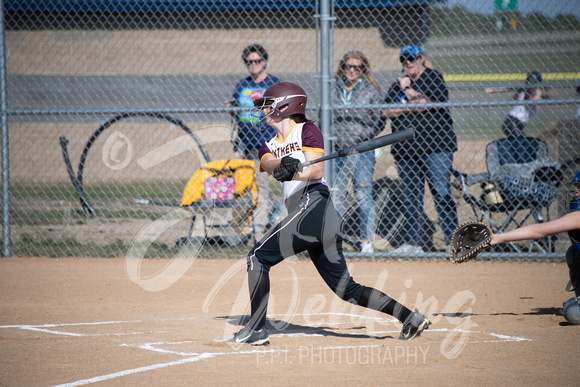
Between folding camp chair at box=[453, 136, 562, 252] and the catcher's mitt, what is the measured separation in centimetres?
269

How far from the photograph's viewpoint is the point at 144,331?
4.29 m

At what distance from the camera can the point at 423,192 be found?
684cm

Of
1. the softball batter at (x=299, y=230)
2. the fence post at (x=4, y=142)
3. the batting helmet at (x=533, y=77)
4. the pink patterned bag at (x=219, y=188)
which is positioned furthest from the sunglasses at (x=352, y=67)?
the fence post at (x=4, y=142)

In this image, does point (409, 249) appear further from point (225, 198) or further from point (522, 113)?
point (522, 113)

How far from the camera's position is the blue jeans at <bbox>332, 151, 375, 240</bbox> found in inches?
272

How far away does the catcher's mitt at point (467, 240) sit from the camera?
4125 millimetres

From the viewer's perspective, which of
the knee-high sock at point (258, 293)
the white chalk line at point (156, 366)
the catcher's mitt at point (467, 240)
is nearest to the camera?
the white chalk line at point (156, 366)

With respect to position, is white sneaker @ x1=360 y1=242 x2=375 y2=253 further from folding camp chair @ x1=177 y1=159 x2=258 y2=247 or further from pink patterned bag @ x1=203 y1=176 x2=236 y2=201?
pink patterned bag @ x1=203 y1=176 x2=236 y2=201

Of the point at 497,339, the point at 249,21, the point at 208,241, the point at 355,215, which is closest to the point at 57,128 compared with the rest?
the point at 249,21

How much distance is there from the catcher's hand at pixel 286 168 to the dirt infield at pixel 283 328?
42.5 inches

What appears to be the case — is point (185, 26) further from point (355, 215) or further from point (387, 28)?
point (355, 215)

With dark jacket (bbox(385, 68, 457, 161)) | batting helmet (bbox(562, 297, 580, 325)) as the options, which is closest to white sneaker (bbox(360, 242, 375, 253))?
dark jacket (bbox(385, 68, 457, 161))

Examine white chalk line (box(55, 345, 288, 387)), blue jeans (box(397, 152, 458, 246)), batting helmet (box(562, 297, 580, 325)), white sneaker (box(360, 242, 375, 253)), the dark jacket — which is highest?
the dark jacket

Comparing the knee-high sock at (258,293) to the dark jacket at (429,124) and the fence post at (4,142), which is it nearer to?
the dark jacket at (429,124)
